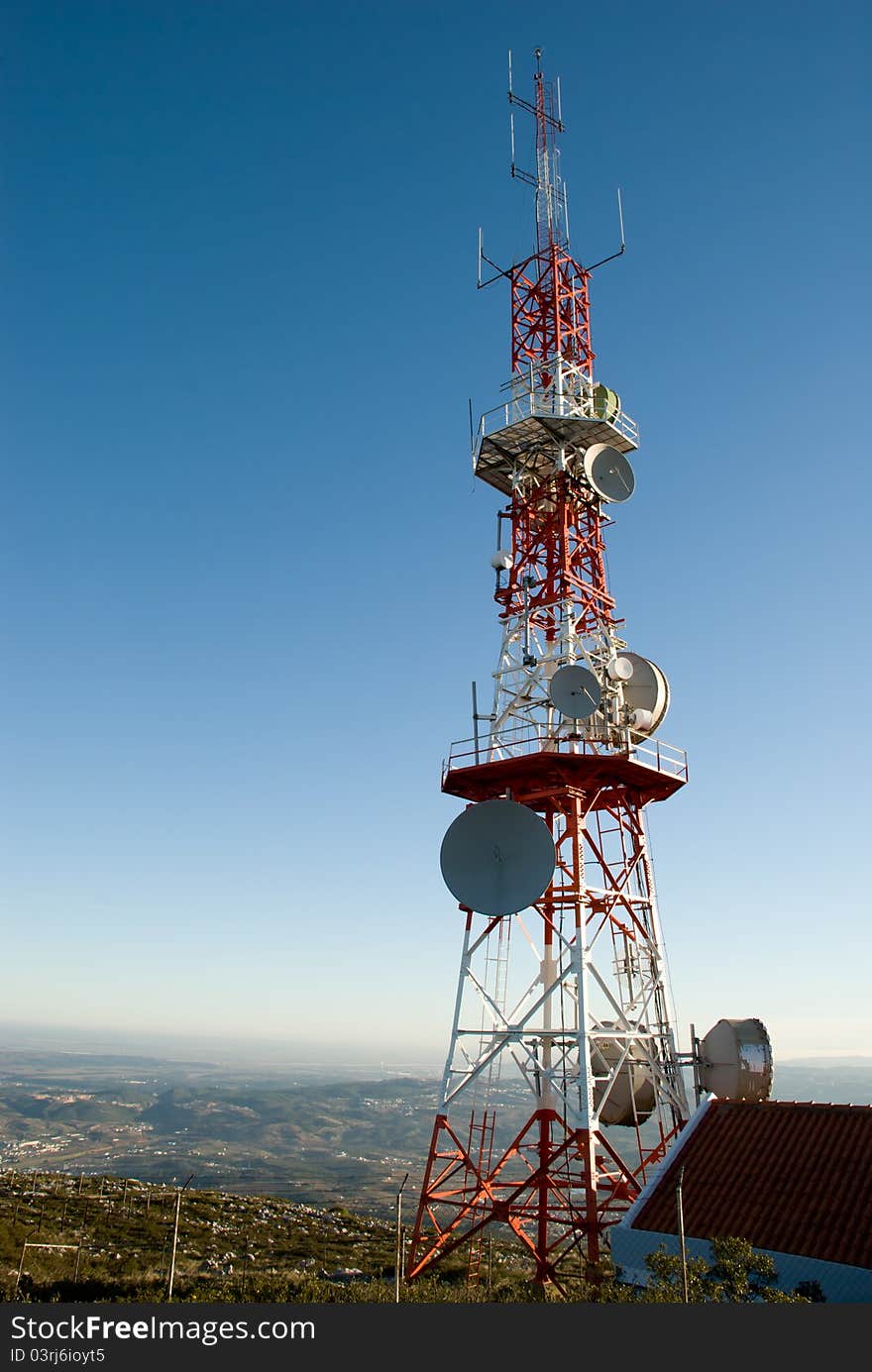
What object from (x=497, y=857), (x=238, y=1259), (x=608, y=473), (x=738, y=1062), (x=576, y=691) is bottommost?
(x=238, y=1259)

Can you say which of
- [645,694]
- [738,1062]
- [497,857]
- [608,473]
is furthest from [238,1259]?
[608,473]

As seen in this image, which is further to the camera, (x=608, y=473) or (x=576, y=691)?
(x=608, y=473)

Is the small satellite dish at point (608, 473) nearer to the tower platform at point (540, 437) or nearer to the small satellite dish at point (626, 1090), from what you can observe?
the tower platform at point (540, 437)

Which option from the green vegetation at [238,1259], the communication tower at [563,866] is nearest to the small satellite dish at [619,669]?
the communication tower at [563,866]

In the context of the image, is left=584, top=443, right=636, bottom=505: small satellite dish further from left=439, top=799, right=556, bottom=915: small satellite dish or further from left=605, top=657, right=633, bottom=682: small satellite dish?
left=439, top=799, right=556, bottom=915: small satellite dish

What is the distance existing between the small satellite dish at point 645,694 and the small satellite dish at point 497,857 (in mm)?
5315

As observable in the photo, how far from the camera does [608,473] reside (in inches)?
1282

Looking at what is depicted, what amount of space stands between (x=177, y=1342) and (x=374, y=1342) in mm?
3086

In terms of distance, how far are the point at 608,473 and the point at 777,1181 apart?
22.1 meters

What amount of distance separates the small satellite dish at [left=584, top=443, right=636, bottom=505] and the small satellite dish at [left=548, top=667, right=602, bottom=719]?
767cm

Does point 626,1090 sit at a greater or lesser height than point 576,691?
lesser

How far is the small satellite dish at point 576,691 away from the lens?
1091 inches

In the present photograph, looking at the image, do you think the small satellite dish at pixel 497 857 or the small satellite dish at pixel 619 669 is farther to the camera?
the small satellite dish at pixel 619 669

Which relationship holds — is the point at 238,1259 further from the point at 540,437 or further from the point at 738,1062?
the point at 540,437
